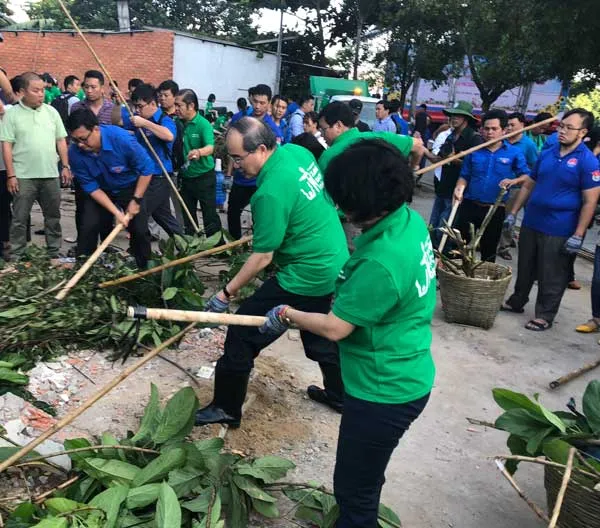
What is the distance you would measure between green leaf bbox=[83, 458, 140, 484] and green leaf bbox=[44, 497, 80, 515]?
0.68 feet

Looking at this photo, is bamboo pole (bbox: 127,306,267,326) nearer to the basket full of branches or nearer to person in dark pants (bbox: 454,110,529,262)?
the basket full of branches

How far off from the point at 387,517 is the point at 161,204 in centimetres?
414

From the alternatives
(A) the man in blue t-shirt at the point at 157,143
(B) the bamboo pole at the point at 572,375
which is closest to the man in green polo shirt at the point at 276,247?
(B) the bamboo pole at the point at 572,375

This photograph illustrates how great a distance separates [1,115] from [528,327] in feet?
17.9

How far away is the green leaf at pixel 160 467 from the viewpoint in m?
2.56

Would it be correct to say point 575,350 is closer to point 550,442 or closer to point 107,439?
point 550,442

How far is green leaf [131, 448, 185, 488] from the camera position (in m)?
2.56

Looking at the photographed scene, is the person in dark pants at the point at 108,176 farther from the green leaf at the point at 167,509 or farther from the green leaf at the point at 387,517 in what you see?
the green leaf at the point at 387,517

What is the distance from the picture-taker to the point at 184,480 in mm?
2576

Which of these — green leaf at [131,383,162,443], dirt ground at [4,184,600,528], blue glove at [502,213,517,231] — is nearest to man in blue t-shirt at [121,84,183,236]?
dirt ground at [4,184,600,528]

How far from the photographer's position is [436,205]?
23.6 ft

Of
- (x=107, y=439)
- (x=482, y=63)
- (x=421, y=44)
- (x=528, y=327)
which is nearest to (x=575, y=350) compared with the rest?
(x=528, y=327)

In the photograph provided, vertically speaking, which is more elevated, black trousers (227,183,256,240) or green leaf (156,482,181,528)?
black trousers (227,183,256,240)

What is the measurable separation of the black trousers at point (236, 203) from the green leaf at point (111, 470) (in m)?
3.84
